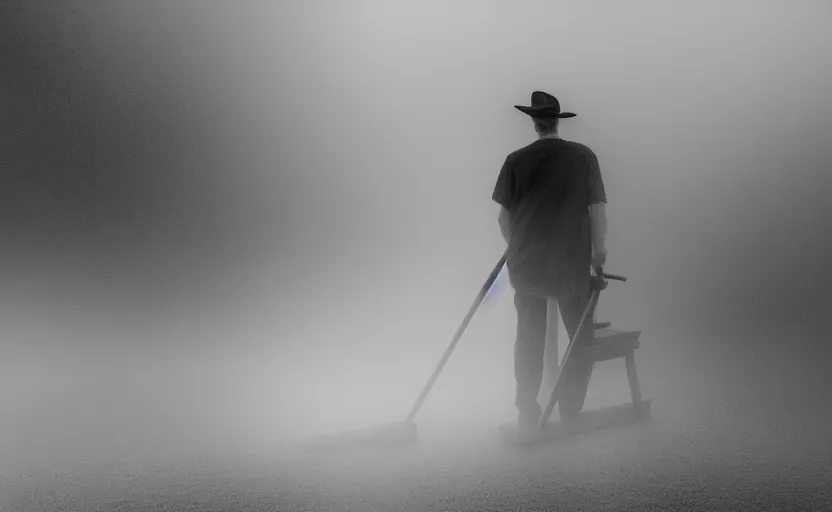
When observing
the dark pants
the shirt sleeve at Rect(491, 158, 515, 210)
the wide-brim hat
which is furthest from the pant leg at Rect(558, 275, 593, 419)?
the wide-brim hat

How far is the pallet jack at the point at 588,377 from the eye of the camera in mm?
2750

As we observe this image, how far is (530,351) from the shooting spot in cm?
291

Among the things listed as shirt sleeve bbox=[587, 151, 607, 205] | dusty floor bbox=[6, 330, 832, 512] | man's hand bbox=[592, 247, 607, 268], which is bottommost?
dusty floor bbox=[6, 330, 832, 512]

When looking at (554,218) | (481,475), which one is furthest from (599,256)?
(481,475)

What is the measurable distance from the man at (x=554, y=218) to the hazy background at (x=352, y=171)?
114 centimetres

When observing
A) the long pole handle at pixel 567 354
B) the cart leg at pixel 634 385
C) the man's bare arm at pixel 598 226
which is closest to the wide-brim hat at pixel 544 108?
the man's bare arm at pixel 598 226

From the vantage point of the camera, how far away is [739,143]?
173 inches

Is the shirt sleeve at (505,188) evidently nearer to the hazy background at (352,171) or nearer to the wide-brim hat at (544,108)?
the wide-brim hat at (544,108)

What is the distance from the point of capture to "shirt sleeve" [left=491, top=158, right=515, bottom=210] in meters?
2.85

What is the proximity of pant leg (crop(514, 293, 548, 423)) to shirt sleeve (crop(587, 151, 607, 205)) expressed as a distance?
0.42 m

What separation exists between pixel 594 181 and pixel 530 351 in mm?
678

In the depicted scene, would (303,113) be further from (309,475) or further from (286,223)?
(309,475)

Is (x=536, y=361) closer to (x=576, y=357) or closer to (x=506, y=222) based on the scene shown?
(x=576, y=357)

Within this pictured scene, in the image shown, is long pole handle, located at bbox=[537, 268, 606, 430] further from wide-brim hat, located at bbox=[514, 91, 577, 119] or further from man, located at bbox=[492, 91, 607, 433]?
wide-brim hat, located at bbox=[514, 91, 577, 119]
